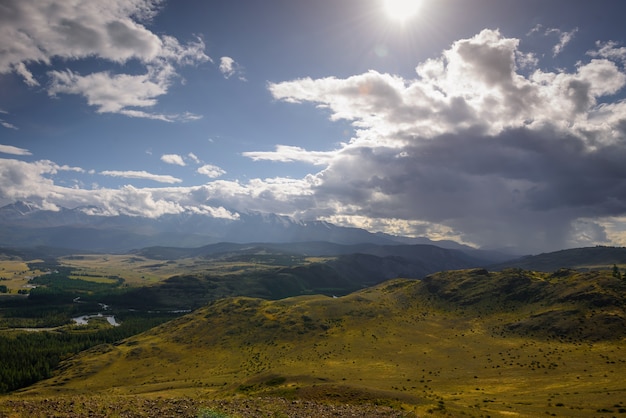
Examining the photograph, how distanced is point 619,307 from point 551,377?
75466mm

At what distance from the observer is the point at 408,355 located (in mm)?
112000

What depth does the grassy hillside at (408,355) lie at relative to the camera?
6450 centimetres

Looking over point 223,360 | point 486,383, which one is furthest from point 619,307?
point 223,360

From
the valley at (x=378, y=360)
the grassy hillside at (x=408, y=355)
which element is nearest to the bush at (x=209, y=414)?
the valley at (x=378, y=360)

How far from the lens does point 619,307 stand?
12862cm

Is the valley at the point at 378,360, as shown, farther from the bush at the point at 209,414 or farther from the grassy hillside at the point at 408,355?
the bush at the point at 209,414

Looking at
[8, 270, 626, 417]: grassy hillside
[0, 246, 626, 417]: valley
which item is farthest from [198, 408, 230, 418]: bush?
[8, 270, 626, 417]: grassy hillside

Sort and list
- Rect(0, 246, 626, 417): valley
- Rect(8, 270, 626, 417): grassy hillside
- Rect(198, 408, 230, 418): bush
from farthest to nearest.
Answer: Rect(8, 270, 626, 417): grassy hillside < Rect(0, 246, 626, 417): valley < Rect(198, 408, 230, 418): bush

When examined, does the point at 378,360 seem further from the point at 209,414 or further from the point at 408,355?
the point at 209,414

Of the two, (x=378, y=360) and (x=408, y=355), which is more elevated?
(x=408, y=355)

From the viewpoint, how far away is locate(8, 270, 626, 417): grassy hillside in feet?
212

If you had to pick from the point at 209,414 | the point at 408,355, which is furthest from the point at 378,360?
the point at 209,414

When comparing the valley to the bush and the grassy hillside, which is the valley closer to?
the grassy hillside

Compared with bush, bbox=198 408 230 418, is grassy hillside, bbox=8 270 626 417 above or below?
below
